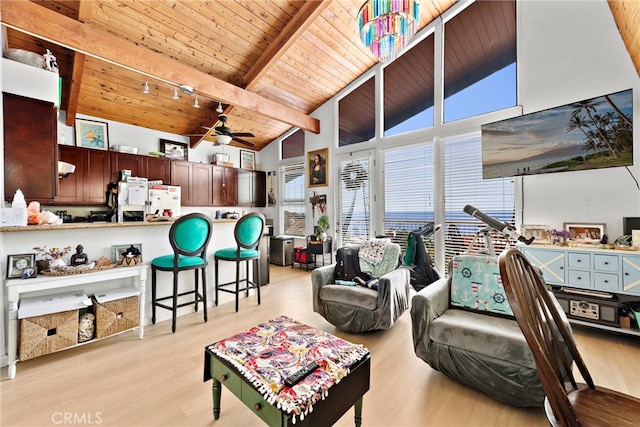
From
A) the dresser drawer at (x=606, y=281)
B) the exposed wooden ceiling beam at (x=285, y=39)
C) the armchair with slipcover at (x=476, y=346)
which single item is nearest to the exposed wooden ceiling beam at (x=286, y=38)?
the exposed wooden ceiling beam at (x=285, y=39)

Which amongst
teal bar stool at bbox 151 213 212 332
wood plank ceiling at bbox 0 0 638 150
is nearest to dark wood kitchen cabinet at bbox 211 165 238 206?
wood plank ceiling at bbox 0 0 638 150

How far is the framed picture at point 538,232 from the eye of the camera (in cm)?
308

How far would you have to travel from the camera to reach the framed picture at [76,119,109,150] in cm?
447

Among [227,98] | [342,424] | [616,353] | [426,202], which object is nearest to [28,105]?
[227,98]

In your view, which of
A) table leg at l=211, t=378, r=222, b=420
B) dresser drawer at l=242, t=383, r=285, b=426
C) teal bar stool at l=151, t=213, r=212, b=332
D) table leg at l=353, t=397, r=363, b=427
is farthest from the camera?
teal bar stool at l=151, t=213, r=212, b=332

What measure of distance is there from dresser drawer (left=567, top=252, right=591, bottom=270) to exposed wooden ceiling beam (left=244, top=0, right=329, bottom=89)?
398 centimetres

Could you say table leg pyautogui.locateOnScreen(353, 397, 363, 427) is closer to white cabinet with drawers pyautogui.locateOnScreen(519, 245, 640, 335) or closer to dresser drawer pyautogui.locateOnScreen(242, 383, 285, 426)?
dresser drawer pyautogui.locateOnScreen(242, 383, 285, 426)

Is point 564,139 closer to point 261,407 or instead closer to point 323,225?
point 323,225

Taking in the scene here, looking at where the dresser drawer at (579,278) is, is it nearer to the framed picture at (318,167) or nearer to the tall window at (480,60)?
the tall window at (480,60)

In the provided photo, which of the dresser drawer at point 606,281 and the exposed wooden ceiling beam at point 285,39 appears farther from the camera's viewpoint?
→ the exposed wooden ceiling beam at point 285,39

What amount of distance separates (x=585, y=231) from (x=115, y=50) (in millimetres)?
5870

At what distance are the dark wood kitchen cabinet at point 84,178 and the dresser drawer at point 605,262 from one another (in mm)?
6893

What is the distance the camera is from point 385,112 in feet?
16.1

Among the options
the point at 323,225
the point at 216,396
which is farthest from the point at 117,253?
the point at 323,225
